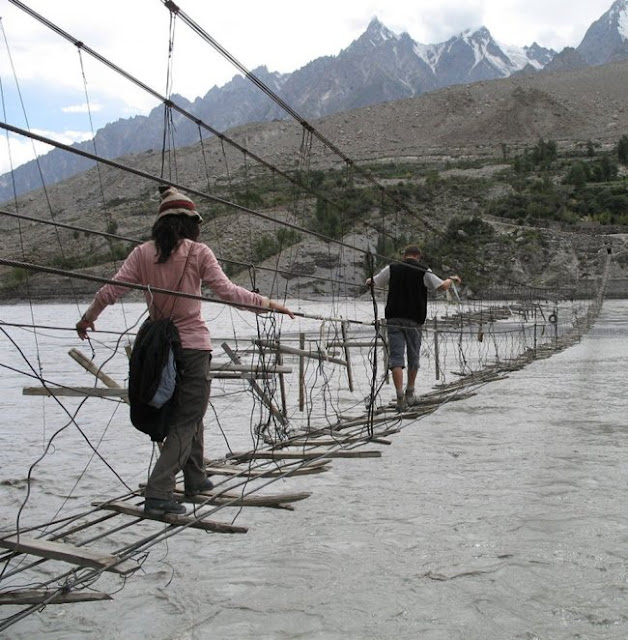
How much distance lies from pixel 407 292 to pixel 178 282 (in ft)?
12.6

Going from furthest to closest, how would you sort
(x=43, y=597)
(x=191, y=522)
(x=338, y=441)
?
(x=338, y=441) → (x=191, y=522) → (x=43, y=597)

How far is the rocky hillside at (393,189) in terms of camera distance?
44969mm

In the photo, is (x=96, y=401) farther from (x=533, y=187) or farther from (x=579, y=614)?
(x=533, y=187)

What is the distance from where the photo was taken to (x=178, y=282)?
3.44 meters

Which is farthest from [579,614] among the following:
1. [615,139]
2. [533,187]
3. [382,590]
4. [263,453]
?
[615,139]

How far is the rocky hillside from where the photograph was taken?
148ft

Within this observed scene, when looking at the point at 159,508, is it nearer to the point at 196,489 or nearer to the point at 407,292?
the point at 196,489

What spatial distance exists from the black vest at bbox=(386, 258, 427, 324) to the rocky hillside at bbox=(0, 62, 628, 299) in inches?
421

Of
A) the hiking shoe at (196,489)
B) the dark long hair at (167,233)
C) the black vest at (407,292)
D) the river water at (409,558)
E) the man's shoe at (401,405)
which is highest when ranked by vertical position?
the dark long hair at (167,233)

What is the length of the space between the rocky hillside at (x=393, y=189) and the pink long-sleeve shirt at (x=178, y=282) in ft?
46.9

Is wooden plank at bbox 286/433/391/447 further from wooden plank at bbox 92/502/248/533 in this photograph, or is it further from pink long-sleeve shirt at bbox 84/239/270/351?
pink long-sleeve shirt at bbox 84/239/270/351

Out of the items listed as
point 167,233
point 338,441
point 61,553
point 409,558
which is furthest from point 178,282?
point 338,441

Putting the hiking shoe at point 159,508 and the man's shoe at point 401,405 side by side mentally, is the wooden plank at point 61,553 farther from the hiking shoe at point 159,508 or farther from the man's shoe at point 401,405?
the man's shoe at point 401,405

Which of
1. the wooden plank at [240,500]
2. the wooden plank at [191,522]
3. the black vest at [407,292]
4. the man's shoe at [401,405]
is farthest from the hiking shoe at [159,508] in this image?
the man's shoe at [401,405]
